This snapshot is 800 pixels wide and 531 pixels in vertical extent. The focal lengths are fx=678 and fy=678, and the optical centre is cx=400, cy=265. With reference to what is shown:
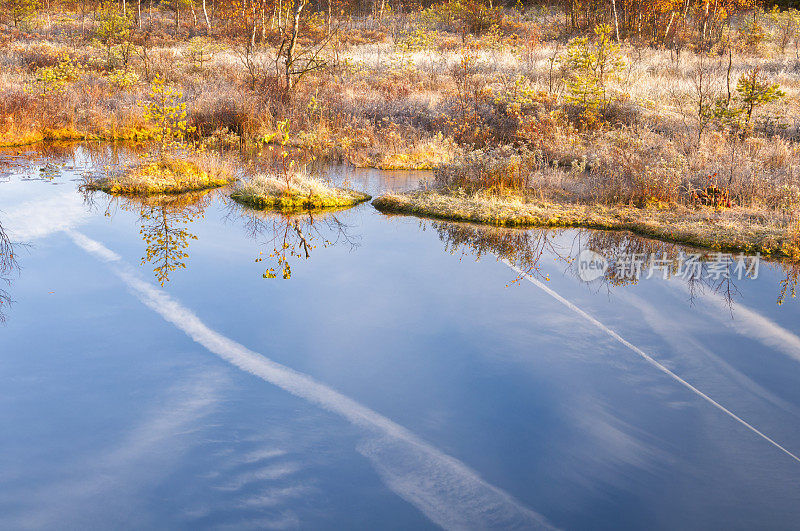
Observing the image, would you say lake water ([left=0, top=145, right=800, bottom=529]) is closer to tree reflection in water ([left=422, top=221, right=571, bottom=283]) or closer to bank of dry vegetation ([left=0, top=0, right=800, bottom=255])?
tree reflection in water ([left=422, top=221, right=571, bottom=283])

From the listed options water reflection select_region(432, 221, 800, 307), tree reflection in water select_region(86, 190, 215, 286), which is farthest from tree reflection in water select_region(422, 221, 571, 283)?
tree reflection in water select_region(86, 190, 215, 286)

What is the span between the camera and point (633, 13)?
34250 mm

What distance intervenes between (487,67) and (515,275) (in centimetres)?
1723

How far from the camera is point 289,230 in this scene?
11.4m

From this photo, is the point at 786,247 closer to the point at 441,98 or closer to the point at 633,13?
the point at 441,98

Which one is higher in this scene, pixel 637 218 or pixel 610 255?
pixel 637 218

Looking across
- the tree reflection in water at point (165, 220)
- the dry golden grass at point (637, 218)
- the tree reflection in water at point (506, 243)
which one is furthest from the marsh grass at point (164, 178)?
the tree reflection in water at point (506, 243)

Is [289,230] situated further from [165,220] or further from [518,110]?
[518,110]

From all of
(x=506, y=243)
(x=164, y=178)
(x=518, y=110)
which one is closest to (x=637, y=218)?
(x=506, y=243)

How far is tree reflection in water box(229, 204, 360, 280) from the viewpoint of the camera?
10.4 m

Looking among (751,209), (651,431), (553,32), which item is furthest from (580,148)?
(553,32)

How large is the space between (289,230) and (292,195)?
150cm

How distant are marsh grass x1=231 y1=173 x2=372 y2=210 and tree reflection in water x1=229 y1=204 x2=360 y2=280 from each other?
0.80ft

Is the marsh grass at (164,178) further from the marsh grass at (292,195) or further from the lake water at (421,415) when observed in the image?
the lake water at (421,415)
